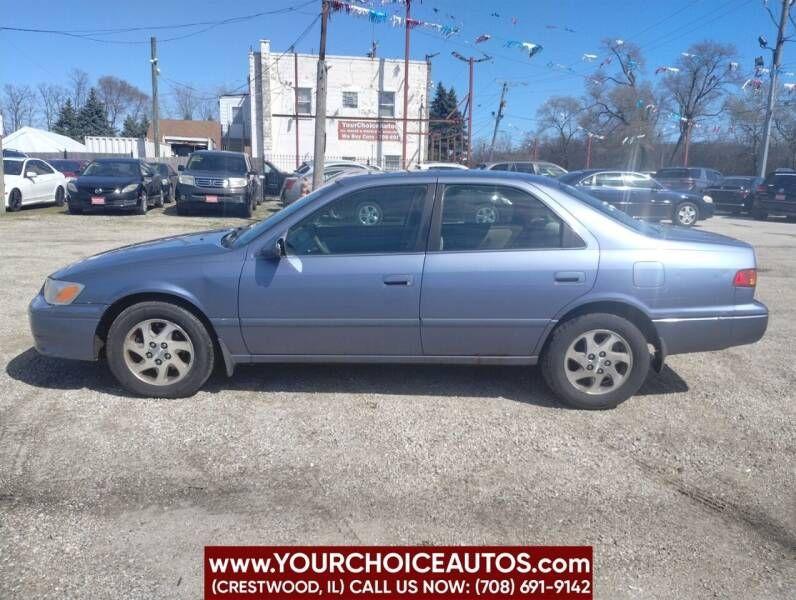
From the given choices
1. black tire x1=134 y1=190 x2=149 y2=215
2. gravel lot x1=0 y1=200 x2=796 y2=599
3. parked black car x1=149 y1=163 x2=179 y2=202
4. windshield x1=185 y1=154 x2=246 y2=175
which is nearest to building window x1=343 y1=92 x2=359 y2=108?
parked black car x1=149 y1=163 x2=179 y2=202

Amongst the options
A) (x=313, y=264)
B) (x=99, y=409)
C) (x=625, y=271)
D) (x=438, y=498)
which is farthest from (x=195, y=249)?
(x=625, y=271)

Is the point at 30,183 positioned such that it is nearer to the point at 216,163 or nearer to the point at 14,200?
the point at 14,200

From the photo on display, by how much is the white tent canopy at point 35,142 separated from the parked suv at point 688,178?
128 feet

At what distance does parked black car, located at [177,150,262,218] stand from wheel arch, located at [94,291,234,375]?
12.8 m

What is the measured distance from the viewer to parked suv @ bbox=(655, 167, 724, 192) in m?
25.2

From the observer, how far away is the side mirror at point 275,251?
13.4ft

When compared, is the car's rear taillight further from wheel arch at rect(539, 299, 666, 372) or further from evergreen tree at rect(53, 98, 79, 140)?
evergreen tree at rect(53, 98, 79, 140)

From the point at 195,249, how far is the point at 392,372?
1721 mm

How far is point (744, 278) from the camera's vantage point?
425 cm

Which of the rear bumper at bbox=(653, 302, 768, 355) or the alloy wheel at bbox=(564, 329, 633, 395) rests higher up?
the rear bumper at bbox=(653, 302, 768, 355)

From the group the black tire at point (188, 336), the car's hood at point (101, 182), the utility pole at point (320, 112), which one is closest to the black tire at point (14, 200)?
the car's hood at point (101, 182)

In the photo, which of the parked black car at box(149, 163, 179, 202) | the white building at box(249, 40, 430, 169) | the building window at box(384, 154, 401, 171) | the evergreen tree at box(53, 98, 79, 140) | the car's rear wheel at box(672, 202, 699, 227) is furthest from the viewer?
the evergreen tree at box(53, 98, 79, 140)

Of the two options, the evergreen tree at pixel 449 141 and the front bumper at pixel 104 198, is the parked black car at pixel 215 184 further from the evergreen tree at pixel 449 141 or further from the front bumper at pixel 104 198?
the evergreen tree at pixel 449 141

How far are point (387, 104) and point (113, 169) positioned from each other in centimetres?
1751
